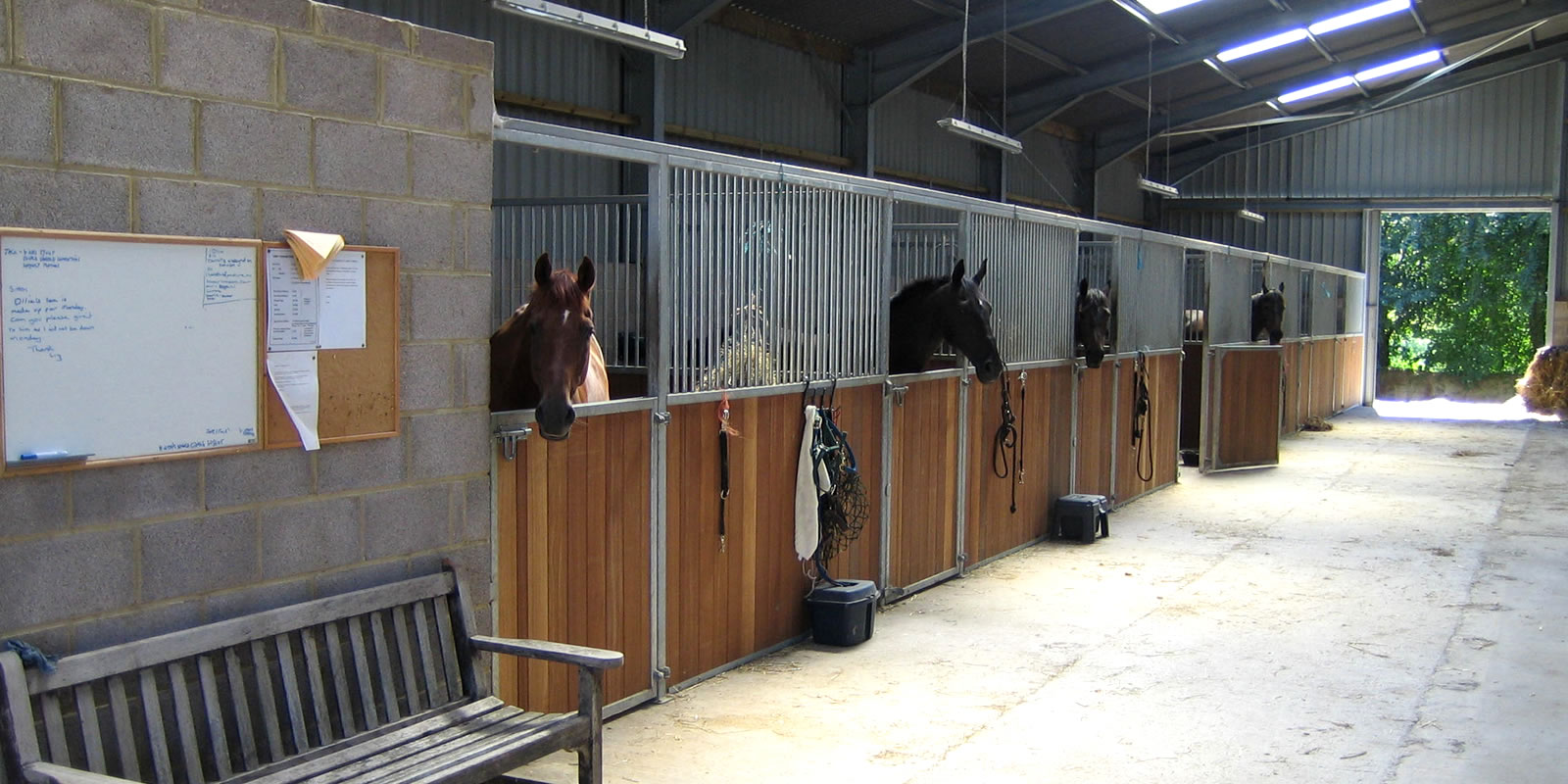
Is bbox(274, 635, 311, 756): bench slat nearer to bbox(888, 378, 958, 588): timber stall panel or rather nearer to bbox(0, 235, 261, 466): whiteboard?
bbox(0, 235, 261, 466): whiteboard

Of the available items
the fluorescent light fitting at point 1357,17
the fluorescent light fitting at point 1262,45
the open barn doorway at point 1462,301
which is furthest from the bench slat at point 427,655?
the open barn doorway at point 1462,301

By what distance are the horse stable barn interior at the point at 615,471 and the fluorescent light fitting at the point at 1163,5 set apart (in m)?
4.31

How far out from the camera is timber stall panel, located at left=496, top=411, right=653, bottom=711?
139 inches

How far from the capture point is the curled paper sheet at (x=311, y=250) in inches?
108

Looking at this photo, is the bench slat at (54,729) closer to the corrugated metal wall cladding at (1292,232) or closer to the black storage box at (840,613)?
the black storage box at (840,613)

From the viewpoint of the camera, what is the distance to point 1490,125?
1844 cm

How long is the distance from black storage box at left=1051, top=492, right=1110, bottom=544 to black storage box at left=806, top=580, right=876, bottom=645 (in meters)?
2.80

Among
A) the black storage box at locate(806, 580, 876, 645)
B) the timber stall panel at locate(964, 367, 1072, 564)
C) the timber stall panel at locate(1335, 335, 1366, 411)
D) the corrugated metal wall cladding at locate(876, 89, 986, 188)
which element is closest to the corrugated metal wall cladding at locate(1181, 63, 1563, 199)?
the timber stall panel at locate(1335, 335, 1366, 411)

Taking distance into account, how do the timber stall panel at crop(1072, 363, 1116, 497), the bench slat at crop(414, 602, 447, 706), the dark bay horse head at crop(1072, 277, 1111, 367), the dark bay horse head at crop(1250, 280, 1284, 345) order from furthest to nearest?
the dark bay horse head at crop(1250, 280, 1284, 345) < the timber stall panel at crop(1072, 363, 1116, 497) < the dark bay horse head at crop(1072, 277, 1111, 367) < the bench slat at crop(414, 602, 447, 706)

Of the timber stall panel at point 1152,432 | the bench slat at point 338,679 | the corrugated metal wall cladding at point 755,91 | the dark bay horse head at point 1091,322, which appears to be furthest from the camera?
the corrugated metal wall cladding at point 755,91

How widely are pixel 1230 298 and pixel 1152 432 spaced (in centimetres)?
238

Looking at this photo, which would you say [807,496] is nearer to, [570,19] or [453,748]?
[570,19]

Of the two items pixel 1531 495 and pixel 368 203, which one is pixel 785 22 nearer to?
pixel 1531 495

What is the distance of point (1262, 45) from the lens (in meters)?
15.2
